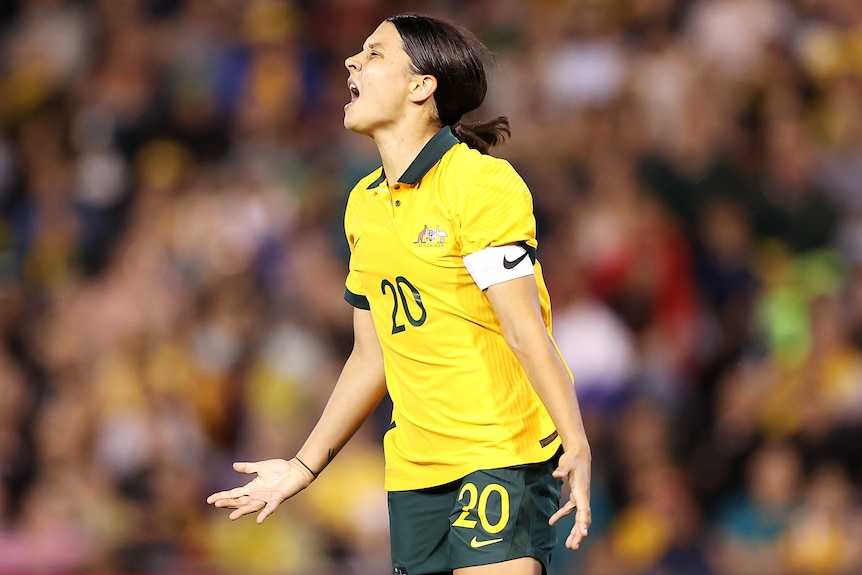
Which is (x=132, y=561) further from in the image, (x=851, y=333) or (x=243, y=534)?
(x=851, y=333)

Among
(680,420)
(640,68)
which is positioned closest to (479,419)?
(680,420)

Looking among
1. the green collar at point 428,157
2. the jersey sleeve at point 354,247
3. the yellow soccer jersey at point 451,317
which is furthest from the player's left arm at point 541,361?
the jersey sleeve at point 354,247

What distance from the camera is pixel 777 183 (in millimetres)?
6570

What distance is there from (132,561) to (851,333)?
11.9 ft

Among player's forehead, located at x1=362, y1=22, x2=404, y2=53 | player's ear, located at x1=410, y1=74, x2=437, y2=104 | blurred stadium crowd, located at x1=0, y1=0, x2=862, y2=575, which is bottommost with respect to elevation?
blurred stadium crowd, located at x1=0, y1=0, x2=862, y2=575

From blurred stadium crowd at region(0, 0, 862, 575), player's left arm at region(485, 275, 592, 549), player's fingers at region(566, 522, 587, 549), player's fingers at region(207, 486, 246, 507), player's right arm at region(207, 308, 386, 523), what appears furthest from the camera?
blurred stadium crowd at region(0, 0, 862, 575)

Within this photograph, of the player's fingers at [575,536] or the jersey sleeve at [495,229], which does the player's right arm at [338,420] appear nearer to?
the jersey sleeve at [495,229]

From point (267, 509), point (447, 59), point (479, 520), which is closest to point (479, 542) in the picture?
point (479, 520)

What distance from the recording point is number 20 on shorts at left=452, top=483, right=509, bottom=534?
9.22ft

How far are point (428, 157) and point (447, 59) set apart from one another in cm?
25

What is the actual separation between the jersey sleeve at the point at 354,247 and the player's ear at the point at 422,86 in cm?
30

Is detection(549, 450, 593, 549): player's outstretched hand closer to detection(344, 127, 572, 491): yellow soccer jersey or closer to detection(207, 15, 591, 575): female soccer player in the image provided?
detection(207, 15, 591, 575): female soccer player

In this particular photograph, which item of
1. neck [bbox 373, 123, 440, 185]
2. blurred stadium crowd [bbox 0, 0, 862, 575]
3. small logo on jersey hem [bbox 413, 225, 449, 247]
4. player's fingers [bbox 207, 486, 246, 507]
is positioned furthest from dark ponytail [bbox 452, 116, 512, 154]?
blurred stadium crowd [bbox 0, 0, 862, 575]

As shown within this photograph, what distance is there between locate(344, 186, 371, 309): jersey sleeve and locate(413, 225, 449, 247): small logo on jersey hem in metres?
0.26
